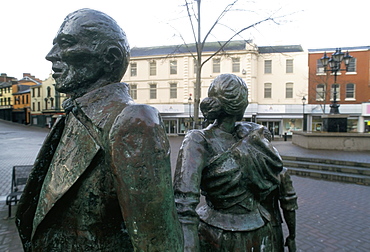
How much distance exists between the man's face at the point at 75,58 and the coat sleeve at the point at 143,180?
370mm

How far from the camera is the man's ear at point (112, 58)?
1099mm

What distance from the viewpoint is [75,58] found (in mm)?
1090

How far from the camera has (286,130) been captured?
101 ft

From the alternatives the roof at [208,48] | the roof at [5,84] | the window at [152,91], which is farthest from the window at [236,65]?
the roof at [5,84]

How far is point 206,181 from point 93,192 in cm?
97

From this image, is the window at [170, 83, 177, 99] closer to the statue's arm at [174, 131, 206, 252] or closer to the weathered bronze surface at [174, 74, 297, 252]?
the weathered bronze surface at [174, 74, 297, 252]

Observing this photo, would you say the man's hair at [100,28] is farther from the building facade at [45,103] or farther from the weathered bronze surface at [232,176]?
the building facade at [45,103]

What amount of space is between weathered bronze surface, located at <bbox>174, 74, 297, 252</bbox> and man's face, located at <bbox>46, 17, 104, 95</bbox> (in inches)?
31.1

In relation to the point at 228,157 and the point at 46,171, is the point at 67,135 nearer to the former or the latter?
the point at 46,171

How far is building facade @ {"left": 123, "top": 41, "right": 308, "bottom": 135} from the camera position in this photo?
99.8 ft

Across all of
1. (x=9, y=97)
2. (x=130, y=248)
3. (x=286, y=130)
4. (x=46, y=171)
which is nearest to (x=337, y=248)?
(x=130, y=248)

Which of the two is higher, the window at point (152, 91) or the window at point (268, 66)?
the window at point (268, 66)

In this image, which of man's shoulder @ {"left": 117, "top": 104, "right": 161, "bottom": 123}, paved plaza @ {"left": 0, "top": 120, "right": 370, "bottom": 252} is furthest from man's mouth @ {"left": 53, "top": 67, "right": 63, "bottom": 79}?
paved plaza @ {"left": 0, "top": 120, "right": 370, "bottom": 252}

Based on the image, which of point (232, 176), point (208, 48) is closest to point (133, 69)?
point (208, 48)
